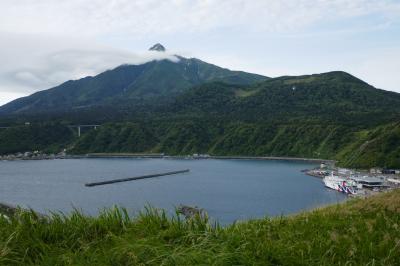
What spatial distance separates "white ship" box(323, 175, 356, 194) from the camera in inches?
3810

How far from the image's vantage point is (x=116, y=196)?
96.6 m

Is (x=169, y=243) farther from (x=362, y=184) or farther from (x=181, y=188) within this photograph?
(x=181, y=188)

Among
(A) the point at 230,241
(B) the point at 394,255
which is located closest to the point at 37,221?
(A) the point at 230,241

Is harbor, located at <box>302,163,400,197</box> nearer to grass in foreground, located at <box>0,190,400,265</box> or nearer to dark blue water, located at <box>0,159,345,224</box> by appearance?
dark blue water, located at <box>0,159,345,224</box>

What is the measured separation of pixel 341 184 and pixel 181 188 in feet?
111

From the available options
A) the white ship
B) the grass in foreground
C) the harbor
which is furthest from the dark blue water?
the grass in foreground

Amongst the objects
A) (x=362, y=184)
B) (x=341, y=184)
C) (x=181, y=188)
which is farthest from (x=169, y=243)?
(x=181, y=188)

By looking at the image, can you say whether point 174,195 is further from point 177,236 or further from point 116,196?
point 177,236

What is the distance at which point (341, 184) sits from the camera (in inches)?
3976

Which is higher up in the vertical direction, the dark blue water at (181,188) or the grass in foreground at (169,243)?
the grass in foreground at (169,243)

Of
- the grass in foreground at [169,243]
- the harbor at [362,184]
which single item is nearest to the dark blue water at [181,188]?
the harbor at [362,184]

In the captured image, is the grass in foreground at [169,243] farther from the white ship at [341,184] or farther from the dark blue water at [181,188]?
the white ship at [341,184]

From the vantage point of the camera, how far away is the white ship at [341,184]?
96775 millimetres

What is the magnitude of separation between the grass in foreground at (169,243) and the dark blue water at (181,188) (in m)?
51.7
